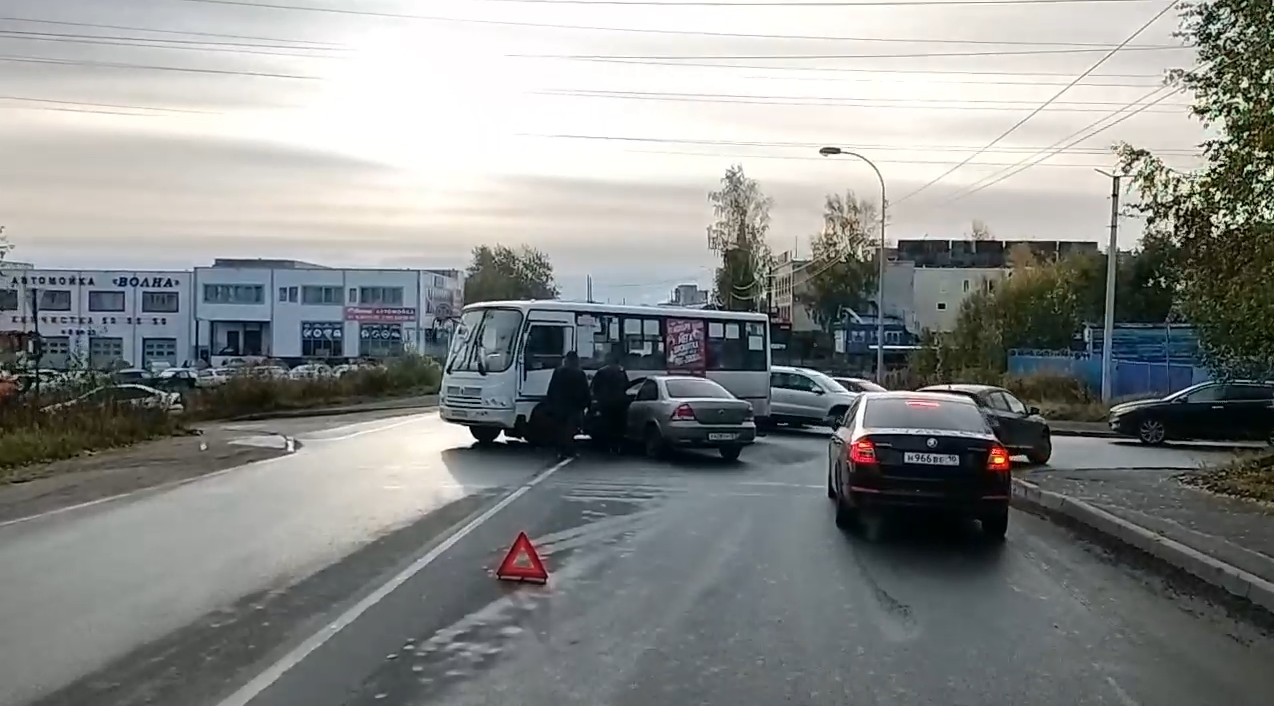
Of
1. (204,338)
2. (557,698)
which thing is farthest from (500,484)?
(204,338)

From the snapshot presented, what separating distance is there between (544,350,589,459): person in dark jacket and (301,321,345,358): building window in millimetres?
72869

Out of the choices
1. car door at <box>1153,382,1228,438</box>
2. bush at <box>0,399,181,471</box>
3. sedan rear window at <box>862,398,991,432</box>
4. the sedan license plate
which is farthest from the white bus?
the sedan license plate

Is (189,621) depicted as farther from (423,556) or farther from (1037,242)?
(1037,242)

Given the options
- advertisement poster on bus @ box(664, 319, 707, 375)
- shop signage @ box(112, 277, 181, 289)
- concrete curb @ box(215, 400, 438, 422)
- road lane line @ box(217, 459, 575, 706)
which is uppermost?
shop signage @ box(112, 277, 181, 289)

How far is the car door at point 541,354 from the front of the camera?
86.2 feet

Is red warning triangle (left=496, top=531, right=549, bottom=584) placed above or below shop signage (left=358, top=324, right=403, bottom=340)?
below

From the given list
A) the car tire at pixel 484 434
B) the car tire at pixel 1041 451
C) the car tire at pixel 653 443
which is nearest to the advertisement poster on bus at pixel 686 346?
the car tire at pixel 484 434

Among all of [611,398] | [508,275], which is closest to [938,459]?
[611,398]

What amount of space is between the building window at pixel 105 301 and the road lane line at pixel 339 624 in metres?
83.9

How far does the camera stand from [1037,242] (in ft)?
392

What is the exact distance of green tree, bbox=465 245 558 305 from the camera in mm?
126500

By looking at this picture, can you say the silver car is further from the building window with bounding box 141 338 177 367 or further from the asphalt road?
the building window with bounding box 141 338 177 367

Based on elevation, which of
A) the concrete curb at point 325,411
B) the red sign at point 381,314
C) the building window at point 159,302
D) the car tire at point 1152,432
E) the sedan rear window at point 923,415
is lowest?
the concrete curb at point 325,411

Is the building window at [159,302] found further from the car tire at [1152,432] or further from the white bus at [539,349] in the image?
the car tire at [1152,432]
